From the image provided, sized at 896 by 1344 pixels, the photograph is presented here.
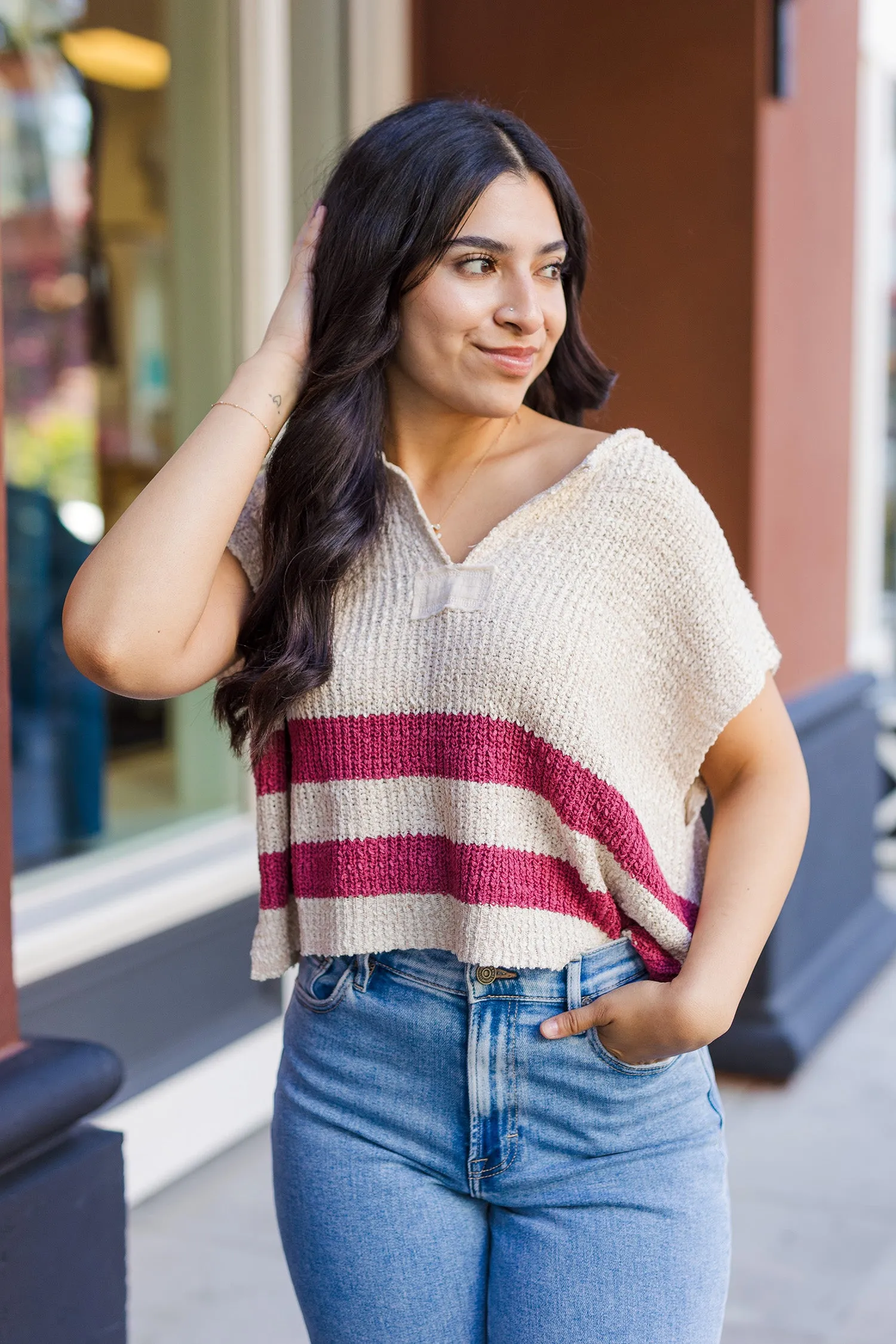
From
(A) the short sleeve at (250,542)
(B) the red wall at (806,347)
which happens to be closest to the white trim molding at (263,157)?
(B) the red wall at (806,347)

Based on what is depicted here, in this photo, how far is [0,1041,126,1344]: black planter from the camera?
1.80m

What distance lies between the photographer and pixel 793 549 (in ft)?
13.6

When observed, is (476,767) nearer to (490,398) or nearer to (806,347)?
(490,398)

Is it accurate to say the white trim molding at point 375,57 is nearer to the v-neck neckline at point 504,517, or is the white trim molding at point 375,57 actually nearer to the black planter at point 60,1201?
the v-neck neckline at point 504,517

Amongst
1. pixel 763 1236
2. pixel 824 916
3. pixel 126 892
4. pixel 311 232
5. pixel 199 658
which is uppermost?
pixel 311 232

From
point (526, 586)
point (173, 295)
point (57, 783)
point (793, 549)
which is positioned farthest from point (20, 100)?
point (526, 586)

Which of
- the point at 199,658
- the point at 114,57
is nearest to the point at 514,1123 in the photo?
the point at 199,658

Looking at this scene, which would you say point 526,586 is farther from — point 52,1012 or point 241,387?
point 52,1012

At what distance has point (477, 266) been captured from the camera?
1542 millimetres

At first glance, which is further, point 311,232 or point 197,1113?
point 197,1113

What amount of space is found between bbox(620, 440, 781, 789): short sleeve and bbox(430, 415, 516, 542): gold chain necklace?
21 cm

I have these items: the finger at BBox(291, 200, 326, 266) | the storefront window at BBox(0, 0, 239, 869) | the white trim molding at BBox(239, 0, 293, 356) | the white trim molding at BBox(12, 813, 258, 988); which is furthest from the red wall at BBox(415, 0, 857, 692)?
the finger at BBox(291, 200, 326, 266)

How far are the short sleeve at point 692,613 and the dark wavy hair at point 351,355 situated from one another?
325 millimetres

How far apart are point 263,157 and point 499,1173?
2.94 m
